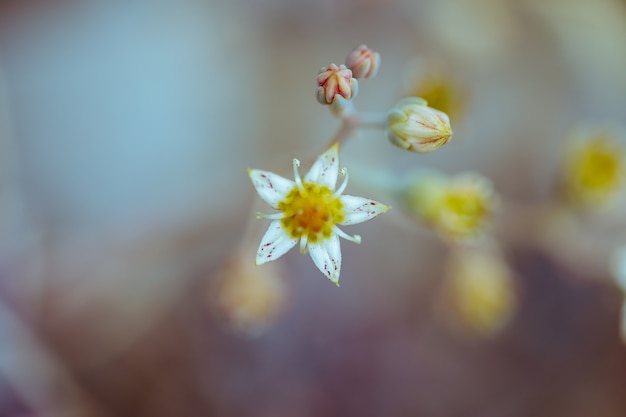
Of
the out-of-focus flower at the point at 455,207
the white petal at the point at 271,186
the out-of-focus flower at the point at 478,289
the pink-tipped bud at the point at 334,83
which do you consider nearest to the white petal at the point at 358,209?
the white petal at the point at 271,186

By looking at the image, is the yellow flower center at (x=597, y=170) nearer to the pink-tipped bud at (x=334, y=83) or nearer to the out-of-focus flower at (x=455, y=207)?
the out-of-focus flower at (x=455, y=207)

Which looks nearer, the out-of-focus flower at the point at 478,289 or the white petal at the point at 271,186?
the white petal at the point at 271,186

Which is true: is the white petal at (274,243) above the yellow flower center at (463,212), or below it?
below

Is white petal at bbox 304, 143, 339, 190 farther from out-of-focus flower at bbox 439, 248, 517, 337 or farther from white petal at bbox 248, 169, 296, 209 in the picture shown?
out-of-focus flower at bbox 439, 248, 517, 337

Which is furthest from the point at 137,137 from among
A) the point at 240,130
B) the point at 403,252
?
the point at 403,252

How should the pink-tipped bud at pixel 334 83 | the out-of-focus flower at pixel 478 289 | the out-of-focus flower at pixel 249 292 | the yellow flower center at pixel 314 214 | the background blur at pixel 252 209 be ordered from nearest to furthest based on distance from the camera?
1. the pink-tipped bud at pixel 334 83
2. the yellow flower center at pixel 314 214
3. the out-of-focus flower at pixel 249 292
4. the out-of-focus flower at pixel 478 289
5. the background blur at pixel 252 209

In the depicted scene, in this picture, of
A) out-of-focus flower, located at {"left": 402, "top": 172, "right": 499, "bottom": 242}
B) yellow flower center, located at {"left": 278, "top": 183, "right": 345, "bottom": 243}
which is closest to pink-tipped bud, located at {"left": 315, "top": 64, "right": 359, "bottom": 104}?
yellow flower center, located at {"left": 278, "top": 183, "right": 345, "bottom": 243}
